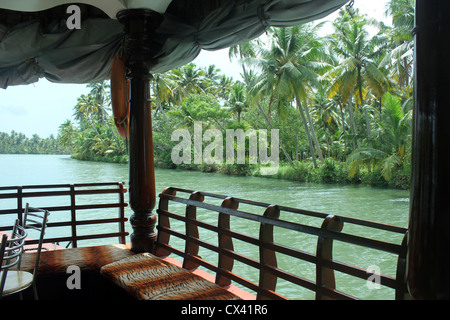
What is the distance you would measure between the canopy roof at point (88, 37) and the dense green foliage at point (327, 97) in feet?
33.2

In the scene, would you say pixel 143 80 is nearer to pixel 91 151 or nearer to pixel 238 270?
pixel 238 270

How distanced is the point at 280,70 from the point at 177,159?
504 inches

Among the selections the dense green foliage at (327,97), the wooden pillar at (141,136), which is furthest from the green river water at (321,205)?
the wooden pillar at (141,136)

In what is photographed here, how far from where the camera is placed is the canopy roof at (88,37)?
2.54 m

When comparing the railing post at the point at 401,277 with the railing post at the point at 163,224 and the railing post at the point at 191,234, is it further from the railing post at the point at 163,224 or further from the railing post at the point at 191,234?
the railing post at the point at 163,224

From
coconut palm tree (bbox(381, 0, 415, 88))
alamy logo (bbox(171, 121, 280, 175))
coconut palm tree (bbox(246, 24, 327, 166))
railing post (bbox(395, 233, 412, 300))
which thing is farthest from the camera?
alamy logo (bbox(171, 121, 280, 175))

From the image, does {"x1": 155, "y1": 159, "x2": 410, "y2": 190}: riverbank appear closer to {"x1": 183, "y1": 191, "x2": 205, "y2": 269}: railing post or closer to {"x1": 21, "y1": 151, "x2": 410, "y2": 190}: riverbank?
{"x1": 21, "y1": 151, "x2": 410, "y2": 190}: riverbank

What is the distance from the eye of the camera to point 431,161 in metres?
0.71

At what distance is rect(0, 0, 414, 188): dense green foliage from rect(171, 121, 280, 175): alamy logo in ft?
1.44

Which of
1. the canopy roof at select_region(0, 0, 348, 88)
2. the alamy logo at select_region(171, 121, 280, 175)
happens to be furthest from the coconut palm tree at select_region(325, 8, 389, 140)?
the canopy roof at select_region(0, 0, 348, 88)

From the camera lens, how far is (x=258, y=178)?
904 inches

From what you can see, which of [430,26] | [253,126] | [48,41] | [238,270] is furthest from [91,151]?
[430,26]

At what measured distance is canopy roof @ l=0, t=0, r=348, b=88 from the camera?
2.54 meters

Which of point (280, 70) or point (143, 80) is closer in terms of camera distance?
point (143, 80)
